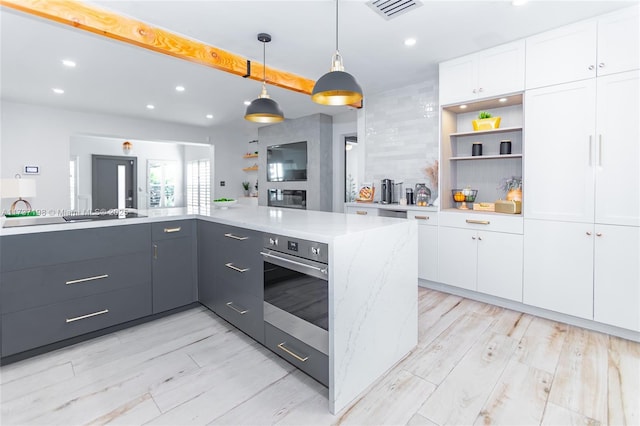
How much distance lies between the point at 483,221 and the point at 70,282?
11.4ft

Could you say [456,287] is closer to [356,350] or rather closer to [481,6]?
[356,350]

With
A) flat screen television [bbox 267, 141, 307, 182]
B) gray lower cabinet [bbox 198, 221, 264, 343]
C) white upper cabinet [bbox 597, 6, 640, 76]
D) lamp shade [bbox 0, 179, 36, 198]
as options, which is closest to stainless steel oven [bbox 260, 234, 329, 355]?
gray lower cabinet [bbox 198, 221, 264, 343]

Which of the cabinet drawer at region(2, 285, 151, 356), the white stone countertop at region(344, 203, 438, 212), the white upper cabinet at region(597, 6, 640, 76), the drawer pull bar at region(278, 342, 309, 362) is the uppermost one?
the white upper cabinet at region(597, 6, 640, 76)

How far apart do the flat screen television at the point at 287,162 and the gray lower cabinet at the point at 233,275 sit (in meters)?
3.77

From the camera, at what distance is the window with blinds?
27.7ft

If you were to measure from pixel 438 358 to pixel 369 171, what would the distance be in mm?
3111

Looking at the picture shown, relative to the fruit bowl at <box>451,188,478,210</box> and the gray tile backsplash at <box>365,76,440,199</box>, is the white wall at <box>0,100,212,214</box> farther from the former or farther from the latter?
the fruit bowl at <box>451,188,478,210</box>

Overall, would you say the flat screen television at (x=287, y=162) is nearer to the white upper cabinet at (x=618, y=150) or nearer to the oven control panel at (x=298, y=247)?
the oven control panel at (x=298, y=247)

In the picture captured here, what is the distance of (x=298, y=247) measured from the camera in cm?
181

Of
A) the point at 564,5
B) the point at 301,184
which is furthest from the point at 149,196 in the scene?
the point at 564,5

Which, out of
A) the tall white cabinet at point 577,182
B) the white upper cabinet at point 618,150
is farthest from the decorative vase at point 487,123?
the white upper cabinet at point 618,150

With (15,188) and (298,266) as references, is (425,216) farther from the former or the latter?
(15,188)

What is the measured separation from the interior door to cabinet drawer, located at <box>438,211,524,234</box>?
26.1 feet

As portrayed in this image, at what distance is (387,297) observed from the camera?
193 centimetres
